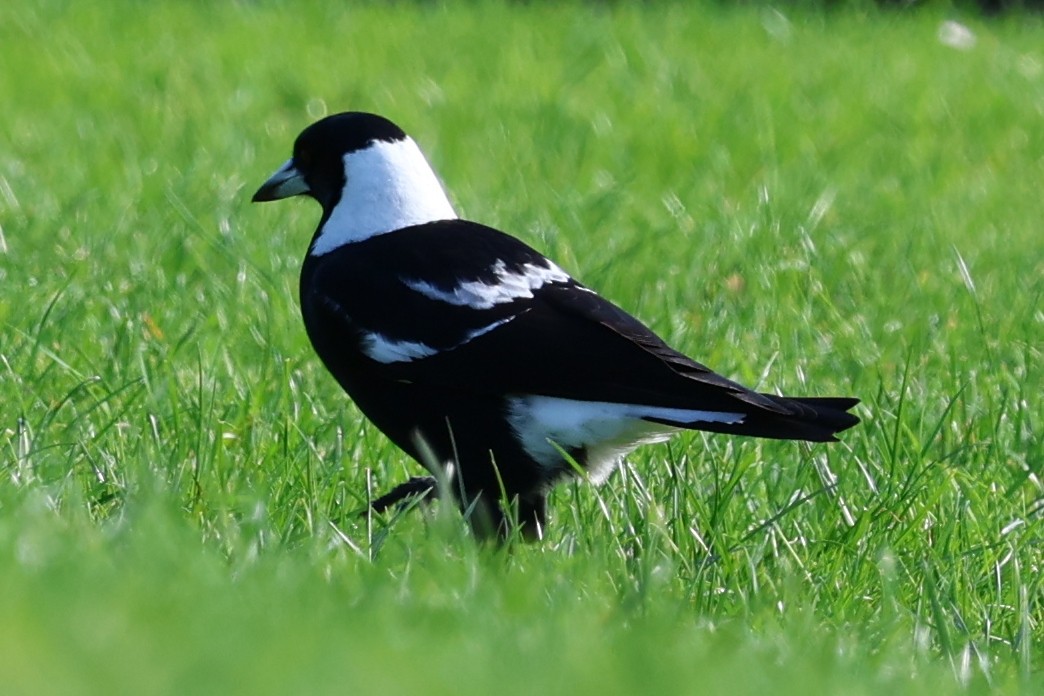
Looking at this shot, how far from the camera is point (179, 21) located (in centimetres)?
966

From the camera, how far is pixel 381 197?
3871mm

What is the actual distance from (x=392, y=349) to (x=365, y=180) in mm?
568

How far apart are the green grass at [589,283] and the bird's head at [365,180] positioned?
404 mm

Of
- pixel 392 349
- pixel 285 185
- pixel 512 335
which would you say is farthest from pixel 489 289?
pixel 285 185

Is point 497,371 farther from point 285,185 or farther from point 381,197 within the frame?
point 285,185

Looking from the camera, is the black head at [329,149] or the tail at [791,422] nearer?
the tail at [791,422]

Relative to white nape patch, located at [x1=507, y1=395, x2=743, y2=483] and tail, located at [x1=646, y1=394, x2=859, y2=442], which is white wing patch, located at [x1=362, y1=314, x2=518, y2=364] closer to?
white nape patch, located at [x1=507, y1=395, x2=743, y2=483]

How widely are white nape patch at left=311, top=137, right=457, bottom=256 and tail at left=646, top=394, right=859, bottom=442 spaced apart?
3.04 feet

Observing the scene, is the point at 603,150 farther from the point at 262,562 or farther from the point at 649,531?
the point at 262,562

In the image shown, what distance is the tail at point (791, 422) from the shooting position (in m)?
3.21

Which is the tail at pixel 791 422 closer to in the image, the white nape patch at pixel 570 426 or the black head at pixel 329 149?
the white nape patch at pixel 570 426

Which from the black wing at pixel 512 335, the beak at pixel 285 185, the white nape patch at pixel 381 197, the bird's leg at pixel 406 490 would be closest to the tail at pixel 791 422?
the black wing at pixel 512 335

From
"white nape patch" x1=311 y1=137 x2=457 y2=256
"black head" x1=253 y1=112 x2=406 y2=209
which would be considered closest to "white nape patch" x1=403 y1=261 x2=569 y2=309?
"white nape patch" x1=311 y1=137 x2=457 y2=256

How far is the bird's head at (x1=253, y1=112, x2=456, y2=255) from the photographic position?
12.6 ft
